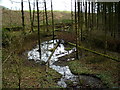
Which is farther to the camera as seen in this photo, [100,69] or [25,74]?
[100,69]

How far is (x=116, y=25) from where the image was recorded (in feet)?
96.4

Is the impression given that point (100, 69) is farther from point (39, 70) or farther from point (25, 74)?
point (25, 74)

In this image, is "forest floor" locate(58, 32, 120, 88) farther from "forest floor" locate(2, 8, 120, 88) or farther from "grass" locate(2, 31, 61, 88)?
"grass" locate(2, 31, 61, 88)

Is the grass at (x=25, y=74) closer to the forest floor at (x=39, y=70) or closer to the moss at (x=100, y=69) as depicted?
the forest floor at (x=39, y=70)

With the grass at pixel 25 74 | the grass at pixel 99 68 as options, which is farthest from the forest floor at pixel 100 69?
the grass at pixel 25 74

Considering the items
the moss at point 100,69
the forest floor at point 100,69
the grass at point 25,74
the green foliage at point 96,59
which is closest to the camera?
the grass at point 25,74

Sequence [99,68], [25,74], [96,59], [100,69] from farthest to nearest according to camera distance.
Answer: [96,59] → [99,68] → [100,69] → [25,74]

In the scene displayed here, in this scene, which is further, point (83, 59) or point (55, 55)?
point (55, 55)

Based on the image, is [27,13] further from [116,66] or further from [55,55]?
[116,66]

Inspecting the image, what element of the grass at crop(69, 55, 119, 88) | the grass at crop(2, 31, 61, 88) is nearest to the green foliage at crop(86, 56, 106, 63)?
the grass at crop(69, 55, 119, 88)

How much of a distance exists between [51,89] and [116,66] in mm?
7838

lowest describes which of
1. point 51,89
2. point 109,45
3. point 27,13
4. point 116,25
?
point 51,89

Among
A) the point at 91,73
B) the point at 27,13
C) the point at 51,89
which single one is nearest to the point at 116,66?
the point at 91,73

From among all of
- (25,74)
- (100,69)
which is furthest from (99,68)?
(25,74)
